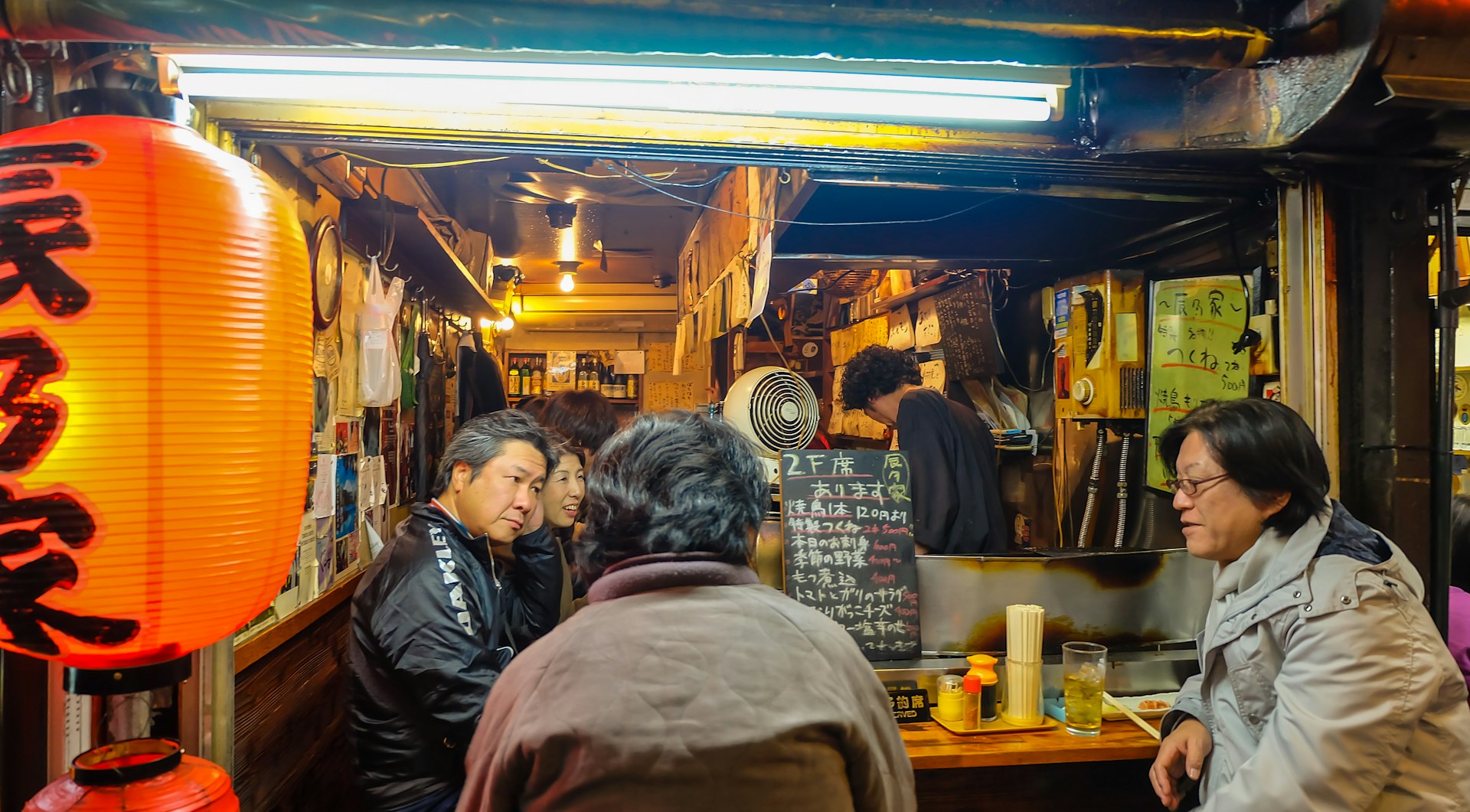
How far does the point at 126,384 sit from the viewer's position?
1.47m

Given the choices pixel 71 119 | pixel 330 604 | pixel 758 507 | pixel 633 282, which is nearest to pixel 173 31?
pixel 71 119

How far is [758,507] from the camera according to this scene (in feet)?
5.81

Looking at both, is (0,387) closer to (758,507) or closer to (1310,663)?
(758,507)

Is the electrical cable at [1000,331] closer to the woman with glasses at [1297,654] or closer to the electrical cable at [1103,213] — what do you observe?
the electrical cable at [1103,213]

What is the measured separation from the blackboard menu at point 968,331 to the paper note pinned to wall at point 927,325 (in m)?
0.05

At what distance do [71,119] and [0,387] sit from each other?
1.91ft

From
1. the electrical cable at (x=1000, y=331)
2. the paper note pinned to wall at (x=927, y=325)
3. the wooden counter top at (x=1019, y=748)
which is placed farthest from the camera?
the paper note pinned to wall at (x=927, y=325)

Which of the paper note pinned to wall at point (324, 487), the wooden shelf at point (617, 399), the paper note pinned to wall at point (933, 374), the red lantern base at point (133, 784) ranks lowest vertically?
the red lantern base at point (133, 784)

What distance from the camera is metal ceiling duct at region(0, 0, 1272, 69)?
1.88 meters

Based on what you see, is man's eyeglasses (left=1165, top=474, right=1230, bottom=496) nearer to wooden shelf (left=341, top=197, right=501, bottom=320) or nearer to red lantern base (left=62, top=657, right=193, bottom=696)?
red lantern base (left=62, top=657, right=193, bottom=696)

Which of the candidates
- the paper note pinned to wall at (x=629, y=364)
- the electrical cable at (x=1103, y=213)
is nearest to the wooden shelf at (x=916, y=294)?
the electrical cable at (x=1103, y=213)

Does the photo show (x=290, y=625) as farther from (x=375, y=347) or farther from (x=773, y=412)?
(x=773, y=412)

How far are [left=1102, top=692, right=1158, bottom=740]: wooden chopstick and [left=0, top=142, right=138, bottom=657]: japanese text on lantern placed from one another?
330 cm

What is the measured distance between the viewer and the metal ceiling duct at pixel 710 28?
1.88 m
